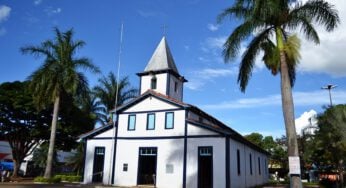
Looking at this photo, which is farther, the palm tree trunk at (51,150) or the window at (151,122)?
the palm tree trunk at (51,150)

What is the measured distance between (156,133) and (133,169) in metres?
3.43

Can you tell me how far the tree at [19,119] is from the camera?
3456cm

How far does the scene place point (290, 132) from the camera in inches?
601

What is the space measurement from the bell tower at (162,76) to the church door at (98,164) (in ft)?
22.3

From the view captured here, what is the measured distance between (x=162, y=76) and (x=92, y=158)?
→ 9.84 meters

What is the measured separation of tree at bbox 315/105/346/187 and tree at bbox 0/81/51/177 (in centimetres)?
2840

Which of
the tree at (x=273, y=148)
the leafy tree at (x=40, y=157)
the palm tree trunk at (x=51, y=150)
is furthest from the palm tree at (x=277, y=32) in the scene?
the tree at (x=273, y=148)

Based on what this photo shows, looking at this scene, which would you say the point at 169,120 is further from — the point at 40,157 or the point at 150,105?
the point at 40,157

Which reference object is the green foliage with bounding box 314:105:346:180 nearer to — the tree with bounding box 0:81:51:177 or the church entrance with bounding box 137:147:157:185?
the church entrance with bounding box 137:147:157:185

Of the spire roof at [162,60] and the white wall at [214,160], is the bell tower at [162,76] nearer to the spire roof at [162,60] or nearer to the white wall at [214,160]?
the spire roof at [162,60]

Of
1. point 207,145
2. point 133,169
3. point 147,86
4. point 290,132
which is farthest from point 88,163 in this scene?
point 290,132

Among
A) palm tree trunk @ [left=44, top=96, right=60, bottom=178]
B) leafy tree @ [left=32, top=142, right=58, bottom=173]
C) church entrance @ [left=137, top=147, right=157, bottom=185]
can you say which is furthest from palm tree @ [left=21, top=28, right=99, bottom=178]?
leafy tree @ [left=32, top=142, right=58, bottom=173]

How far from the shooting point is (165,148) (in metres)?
25.4

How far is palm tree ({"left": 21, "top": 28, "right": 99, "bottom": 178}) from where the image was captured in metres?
29.2
